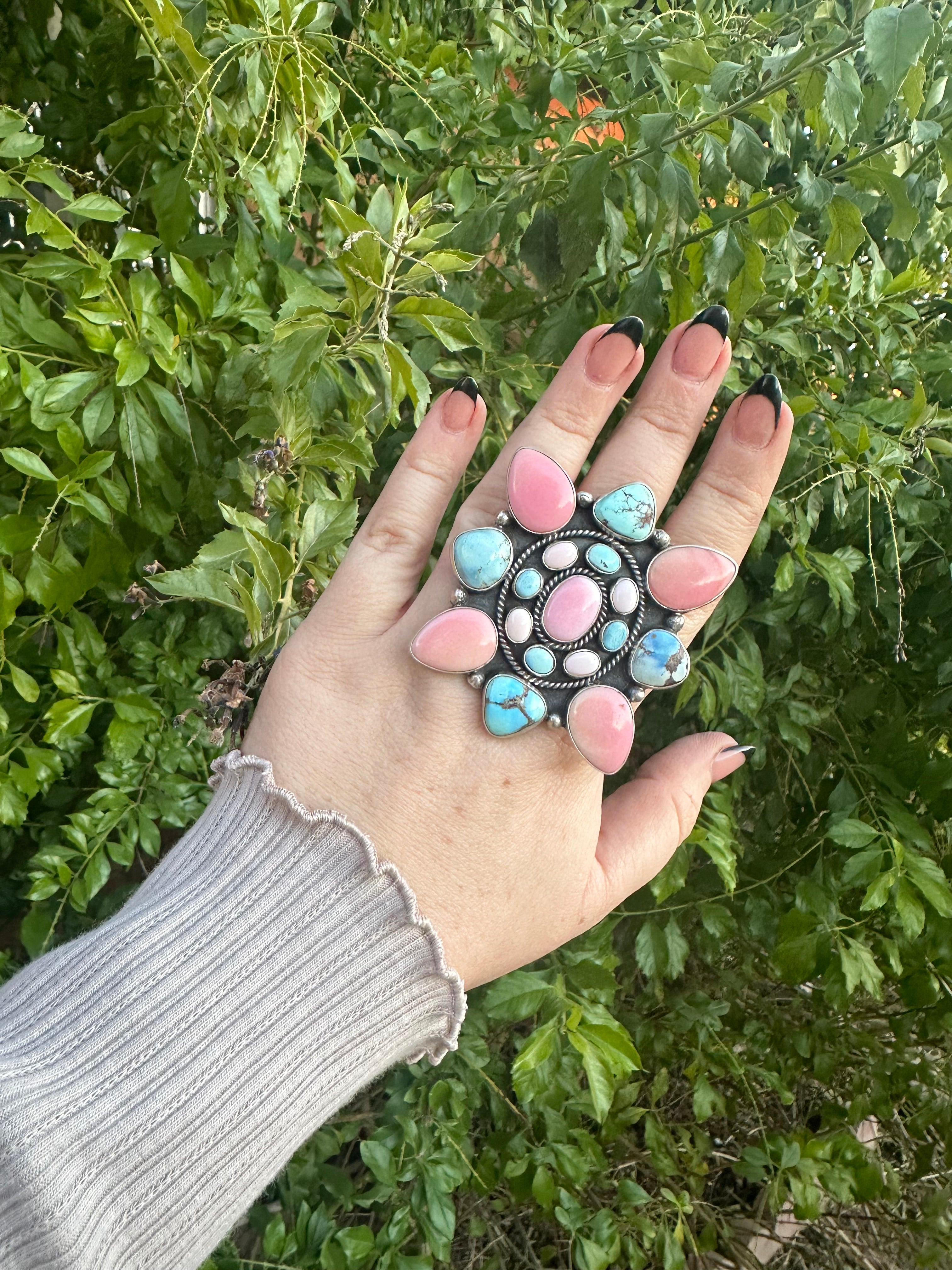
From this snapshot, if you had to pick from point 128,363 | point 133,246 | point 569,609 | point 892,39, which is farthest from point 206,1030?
point 892,39

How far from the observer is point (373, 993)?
0.71 meters

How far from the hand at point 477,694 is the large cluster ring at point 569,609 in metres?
0.04

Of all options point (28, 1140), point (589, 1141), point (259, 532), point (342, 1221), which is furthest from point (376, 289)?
point (342, 1221)

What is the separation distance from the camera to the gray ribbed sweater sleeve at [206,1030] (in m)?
0.61

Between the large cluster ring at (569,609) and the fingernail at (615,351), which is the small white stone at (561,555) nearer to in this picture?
the large cluster ring at (569,609)

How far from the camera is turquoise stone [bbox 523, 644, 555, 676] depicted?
740 mm

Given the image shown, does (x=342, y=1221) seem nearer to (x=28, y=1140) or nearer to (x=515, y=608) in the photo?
(x=28, y=1140)

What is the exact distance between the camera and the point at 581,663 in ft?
2.43

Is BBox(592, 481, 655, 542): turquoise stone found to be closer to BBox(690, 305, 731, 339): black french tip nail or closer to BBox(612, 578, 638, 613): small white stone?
BBox(612, 578, 638, 613): small white stone

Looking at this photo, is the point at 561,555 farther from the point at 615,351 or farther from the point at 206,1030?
the point at 206,1030

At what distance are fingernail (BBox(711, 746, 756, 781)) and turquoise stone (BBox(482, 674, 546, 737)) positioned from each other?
0.27m

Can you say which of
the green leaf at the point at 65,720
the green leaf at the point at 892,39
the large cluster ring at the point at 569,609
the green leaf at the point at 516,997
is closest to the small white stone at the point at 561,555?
the large cluster ring at the point at 569,609

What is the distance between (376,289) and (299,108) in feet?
0.96

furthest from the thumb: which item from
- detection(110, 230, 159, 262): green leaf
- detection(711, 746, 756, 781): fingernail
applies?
detection(110, 230, 159, 262): green leaf
